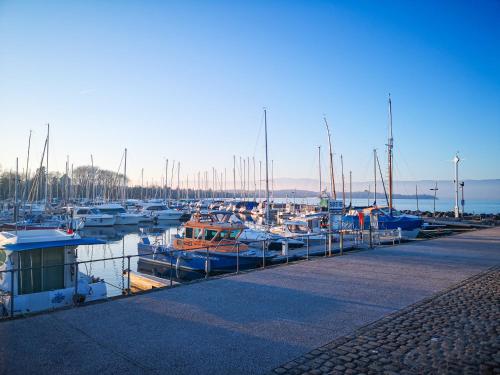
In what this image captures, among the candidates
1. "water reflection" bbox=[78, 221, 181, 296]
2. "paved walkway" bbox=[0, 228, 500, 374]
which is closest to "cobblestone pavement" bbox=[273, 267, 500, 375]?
"paved walkway" bbox=[0, 228, 500, 374]

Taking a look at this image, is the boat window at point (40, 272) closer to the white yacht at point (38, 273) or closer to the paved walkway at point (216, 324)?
the white yacht at point (38, 273)

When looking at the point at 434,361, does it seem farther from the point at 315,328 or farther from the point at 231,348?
the point at 231,348

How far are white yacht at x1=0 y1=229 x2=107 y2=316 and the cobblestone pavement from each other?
8112 mm

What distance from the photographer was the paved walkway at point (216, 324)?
5184mm

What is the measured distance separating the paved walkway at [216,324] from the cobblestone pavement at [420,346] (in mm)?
328

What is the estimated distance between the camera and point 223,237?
65.2 ft

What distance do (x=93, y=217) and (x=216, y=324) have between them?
167 feet

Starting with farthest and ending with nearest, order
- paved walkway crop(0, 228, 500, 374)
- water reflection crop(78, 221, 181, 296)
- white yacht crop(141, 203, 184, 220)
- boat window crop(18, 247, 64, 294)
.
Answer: white yacht crop(141, 203, 184, 220)
water reflection crop(78, 221, 181, 296)
boat window crop(18, 247, 64, 294)
paved walkway crop(0, 228, 500, 374)

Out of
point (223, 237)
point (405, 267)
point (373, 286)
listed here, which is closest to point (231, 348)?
point (373, 286)

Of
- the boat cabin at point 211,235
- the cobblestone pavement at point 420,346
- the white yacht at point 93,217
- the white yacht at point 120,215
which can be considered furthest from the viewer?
the white yacht at point 120,215

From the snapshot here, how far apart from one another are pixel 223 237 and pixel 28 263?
410 inches

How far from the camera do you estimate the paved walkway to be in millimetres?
5184

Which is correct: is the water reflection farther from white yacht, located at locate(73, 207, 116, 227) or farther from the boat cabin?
the boat cabin

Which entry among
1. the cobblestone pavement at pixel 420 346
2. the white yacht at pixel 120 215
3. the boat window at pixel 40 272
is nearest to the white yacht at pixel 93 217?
the white yacht at pixel 120 215
